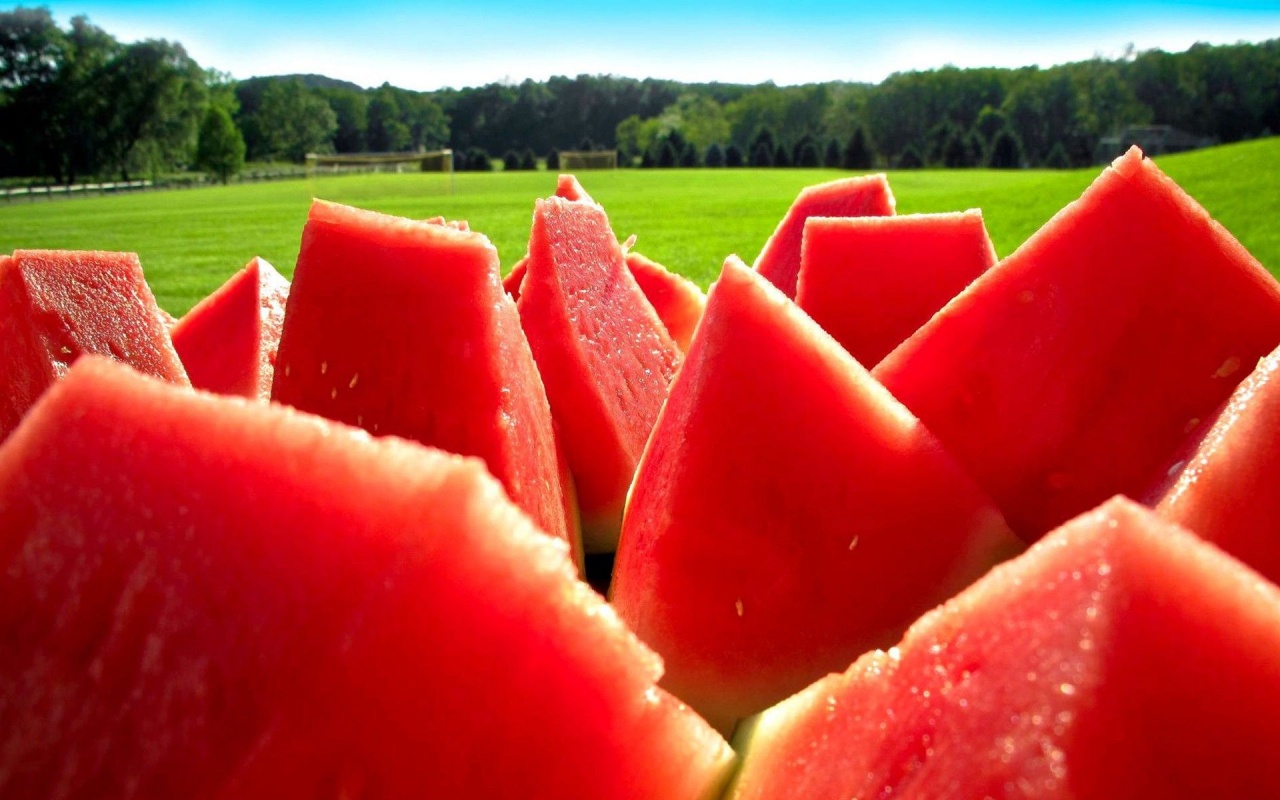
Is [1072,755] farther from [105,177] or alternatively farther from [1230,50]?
[1230,50]

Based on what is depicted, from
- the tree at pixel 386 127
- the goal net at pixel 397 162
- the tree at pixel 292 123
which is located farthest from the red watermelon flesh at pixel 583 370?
the tree at pixel 386 127

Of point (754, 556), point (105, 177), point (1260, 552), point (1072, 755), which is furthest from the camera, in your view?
point (105, 177)

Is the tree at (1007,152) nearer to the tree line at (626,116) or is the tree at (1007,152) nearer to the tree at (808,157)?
the tree line at (626,116)

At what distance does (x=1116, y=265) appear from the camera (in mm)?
579

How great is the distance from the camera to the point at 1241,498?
432mm

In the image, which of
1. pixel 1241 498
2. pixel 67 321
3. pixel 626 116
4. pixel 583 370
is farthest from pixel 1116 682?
pixel 626 116

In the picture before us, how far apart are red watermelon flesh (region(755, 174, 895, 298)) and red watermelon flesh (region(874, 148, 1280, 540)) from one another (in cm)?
45

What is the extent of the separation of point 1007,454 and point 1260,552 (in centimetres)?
17

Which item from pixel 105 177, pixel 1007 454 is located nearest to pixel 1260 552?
pixel 1007 454

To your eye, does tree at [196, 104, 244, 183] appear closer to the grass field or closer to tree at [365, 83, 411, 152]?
tree at [365, 83, 411, 152]

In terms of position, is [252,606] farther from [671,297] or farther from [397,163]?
[397,163]

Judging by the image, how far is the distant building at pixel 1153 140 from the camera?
113 ft

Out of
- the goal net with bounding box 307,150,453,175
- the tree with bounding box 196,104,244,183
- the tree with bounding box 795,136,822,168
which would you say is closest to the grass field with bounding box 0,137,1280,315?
the goal net with bounding box 307,150,453,175

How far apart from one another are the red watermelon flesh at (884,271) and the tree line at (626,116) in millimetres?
32351
